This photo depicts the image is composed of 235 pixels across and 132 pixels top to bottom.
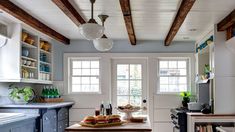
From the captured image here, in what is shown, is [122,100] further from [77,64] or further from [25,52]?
[25,52]

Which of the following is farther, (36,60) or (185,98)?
(185,98)

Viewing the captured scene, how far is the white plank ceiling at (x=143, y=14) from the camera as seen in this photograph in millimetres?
3986

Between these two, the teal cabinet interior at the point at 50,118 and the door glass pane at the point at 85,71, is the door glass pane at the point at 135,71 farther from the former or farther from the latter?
the teal cabinet interior at the point at 50,118

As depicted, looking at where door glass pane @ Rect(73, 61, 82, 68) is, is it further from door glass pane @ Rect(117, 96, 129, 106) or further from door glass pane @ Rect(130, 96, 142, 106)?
door glass pane @ Rect(130, 96, 142, 106)

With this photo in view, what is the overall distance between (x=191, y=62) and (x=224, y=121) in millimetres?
2136

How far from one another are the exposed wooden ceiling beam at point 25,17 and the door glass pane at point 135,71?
179 centimetres

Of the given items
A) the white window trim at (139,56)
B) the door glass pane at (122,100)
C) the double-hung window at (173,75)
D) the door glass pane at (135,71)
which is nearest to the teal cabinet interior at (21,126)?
the white window trim at (139,56)

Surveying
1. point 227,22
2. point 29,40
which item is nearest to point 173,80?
point 227,22

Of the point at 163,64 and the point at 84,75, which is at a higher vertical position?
the point at 163,64

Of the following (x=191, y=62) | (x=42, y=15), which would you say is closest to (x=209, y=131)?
(x=191, y=62)

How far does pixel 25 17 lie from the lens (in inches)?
179

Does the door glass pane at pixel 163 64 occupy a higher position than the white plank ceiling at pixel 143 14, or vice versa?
the white plank ceiling at pixel 143 14

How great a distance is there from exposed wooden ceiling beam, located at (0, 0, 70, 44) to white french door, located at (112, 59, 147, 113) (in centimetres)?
157

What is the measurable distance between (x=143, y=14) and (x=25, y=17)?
1.67m
